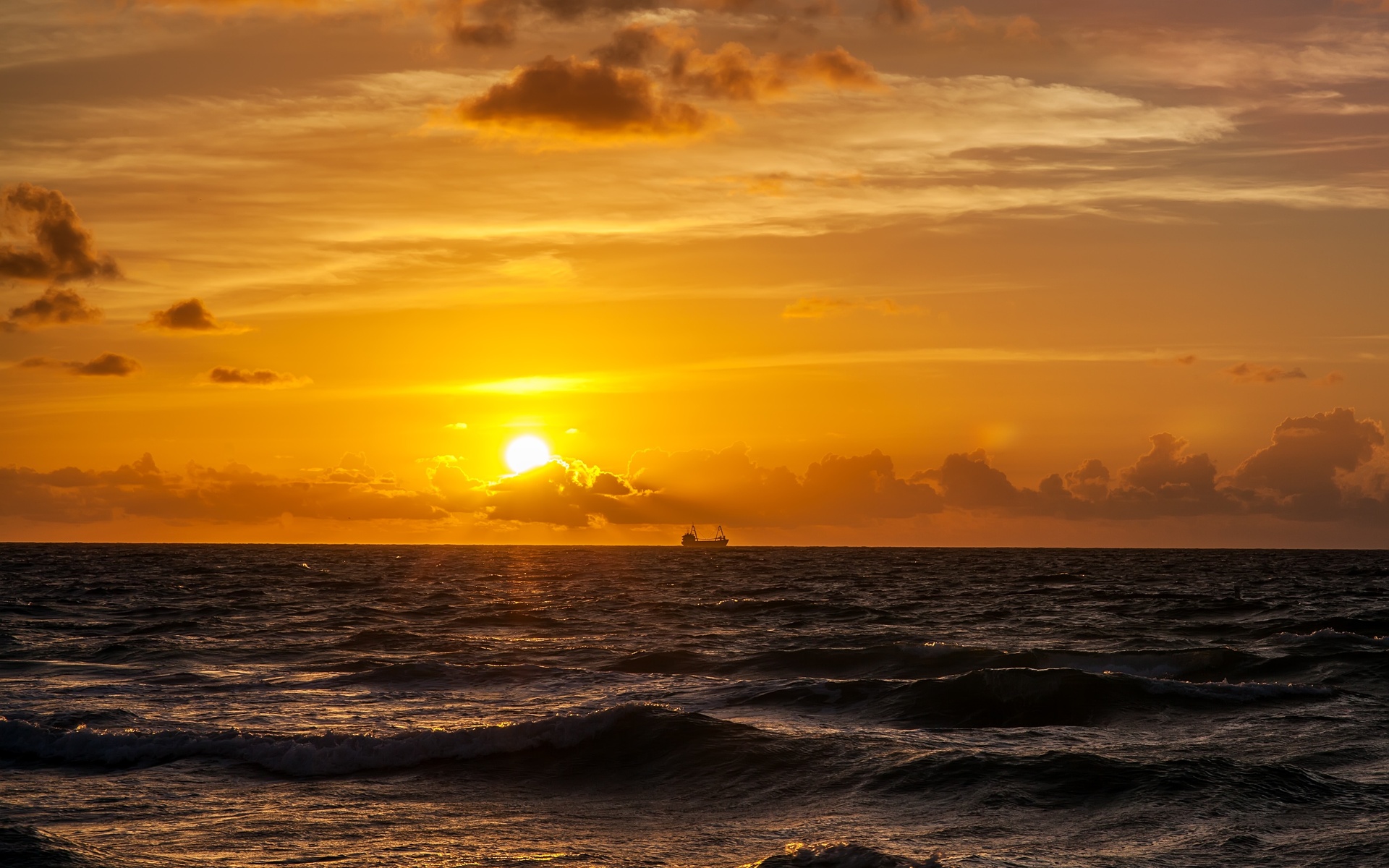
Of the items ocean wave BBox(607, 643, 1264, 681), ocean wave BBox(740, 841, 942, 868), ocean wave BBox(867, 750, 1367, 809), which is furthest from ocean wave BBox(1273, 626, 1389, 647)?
ocean wave BBox(740, 841, 942, 868)

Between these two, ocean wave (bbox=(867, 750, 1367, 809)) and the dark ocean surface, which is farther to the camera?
ocean wave (bbox=(867, 750, 1367, 809))

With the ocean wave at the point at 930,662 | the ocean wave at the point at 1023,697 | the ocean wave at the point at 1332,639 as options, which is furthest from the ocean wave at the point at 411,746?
the ocean wave at the point at 1332,639

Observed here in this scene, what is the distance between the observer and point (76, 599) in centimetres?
6675

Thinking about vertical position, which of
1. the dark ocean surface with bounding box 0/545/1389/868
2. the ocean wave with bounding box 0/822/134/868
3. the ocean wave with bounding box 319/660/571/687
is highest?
the ocean wave with bounding box 0/822/134/868

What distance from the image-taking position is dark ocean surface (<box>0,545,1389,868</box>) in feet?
50.2

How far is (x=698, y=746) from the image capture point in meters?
21.5

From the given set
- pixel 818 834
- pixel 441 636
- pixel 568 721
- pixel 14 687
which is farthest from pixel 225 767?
pixel 441 636

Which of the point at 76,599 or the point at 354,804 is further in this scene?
the point at 76,599

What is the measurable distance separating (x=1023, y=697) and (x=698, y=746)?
8.74 meters

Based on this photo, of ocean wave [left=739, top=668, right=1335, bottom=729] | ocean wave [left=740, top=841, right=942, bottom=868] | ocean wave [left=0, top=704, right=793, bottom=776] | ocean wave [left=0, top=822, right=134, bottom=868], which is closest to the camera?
ocean wave [left=740, top=841, right=942, bottom=868]

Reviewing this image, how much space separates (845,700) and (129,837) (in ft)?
53.1

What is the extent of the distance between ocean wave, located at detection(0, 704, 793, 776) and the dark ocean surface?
7 centimetres

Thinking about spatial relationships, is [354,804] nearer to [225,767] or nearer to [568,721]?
[225,767]

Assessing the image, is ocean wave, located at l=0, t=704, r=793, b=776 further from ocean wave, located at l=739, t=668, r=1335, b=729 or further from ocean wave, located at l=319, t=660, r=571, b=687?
ocean wave, located at l=319, t=660, r=571, b=687
